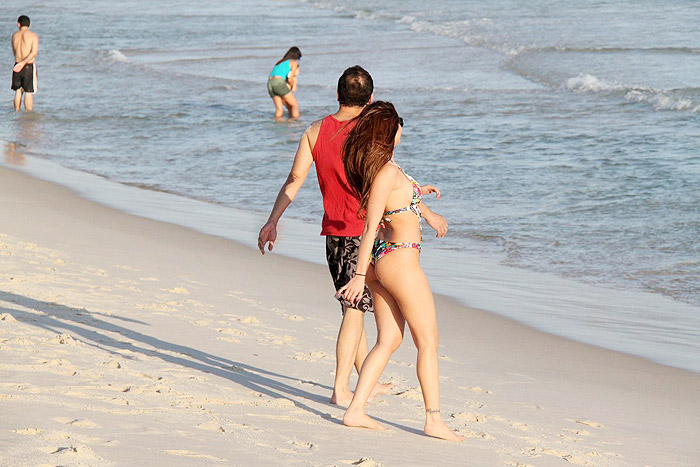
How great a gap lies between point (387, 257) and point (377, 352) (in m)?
0.43

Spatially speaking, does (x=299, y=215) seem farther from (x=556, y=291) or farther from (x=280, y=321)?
(x=280, y=321)

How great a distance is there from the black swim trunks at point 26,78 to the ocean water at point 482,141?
1.83ft

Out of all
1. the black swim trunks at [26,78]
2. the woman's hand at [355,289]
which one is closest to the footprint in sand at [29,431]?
the woman's hand at [355,289]

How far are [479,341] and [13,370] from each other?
2872 mm

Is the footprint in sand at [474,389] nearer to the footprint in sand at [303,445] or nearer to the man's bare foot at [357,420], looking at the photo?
the man's bare foot at [357,420]

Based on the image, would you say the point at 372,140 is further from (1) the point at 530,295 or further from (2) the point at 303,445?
(1) the point at 530,295

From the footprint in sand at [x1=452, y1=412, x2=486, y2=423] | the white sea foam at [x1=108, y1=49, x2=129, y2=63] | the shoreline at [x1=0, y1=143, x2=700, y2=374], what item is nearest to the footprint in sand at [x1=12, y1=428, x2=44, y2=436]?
the footprint in sand at [x1=452, y1=412, x2=486, y2=423]

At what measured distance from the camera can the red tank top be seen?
13.9 ft

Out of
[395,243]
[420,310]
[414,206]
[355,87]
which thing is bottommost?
[420,310]

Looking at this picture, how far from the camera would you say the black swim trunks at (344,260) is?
14.0 ft

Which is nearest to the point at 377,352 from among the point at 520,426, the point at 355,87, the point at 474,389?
the point at 520,426

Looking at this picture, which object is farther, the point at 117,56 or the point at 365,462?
the point at 117,56

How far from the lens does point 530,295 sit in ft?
23.6

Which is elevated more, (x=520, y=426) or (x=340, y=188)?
(x=340, y=188)
